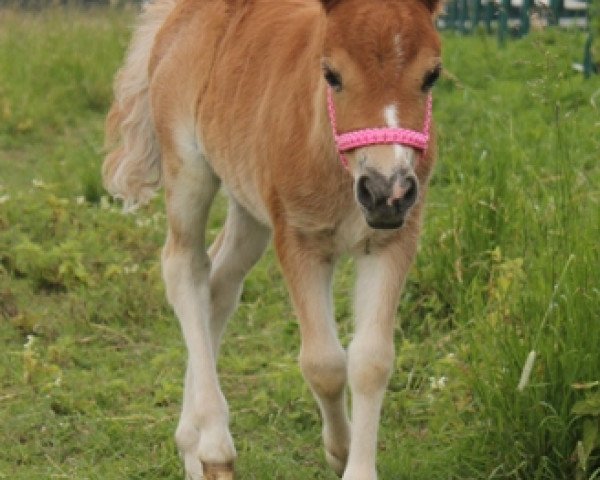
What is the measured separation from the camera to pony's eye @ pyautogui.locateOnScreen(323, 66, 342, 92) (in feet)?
13.9

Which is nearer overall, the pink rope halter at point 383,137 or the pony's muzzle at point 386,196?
the pony's muzzle at point 386,196

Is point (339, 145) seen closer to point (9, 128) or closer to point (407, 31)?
point (407, 31)

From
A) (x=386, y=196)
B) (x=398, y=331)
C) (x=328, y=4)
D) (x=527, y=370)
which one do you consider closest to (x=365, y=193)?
(x=386, y=196)

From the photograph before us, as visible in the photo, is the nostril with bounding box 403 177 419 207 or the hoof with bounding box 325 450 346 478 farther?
the hoof with bounding box 325 450 346 478

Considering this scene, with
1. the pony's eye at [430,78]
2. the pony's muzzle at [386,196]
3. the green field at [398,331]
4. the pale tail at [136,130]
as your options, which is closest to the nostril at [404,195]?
the pony's muzzle at [386,196]

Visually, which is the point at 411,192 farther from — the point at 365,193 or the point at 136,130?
the point at 136,130

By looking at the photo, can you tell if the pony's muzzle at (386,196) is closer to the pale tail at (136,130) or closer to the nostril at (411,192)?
the nostril at (411,192)

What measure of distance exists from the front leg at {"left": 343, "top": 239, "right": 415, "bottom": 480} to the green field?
0.35 meters

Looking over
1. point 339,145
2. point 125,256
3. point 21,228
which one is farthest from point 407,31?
point 21,228

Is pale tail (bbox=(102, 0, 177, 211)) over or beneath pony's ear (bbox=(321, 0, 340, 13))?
beneath

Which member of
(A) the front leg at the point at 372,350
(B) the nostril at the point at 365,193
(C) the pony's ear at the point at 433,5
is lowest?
(A) the front leg at the point at 372,350

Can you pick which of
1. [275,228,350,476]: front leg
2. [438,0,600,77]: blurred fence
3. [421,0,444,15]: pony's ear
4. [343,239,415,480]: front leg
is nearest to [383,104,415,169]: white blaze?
[421,0,444,15]: pony's ear

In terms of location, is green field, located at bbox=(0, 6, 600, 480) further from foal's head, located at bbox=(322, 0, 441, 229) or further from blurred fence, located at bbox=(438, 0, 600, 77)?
blurred fence, located at bbox=(438, 0, 600, 77)

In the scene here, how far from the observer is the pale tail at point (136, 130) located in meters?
6.02
